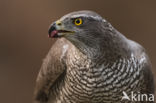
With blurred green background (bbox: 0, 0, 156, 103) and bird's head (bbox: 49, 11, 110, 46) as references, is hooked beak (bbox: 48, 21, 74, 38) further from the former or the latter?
blurred green background (bbox: 0, 0, 156, 103)

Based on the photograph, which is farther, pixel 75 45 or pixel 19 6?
pixel 19 6

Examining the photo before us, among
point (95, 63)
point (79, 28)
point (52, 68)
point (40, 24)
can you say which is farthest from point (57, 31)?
point (40, 24)

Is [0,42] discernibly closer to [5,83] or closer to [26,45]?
[26,45]

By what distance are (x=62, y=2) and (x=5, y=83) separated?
1427 millimetres

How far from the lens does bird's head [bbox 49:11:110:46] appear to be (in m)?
2.39

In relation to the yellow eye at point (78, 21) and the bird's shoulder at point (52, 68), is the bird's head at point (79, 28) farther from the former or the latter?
the bird's shoulder at point (52, 68)

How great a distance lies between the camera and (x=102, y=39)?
2512 mm

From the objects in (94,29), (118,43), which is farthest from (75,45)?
(118,43)

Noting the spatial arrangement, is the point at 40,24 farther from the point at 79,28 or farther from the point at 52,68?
the point at 79,28

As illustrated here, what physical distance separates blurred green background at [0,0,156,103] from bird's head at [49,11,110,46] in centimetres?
192

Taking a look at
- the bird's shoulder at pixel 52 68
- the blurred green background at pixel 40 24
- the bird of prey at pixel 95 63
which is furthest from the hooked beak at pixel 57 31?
the blurred green background at pixel 40 24

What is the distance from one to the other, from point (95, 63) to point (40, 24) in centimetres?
209

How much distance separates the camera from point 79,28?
2.42 metres

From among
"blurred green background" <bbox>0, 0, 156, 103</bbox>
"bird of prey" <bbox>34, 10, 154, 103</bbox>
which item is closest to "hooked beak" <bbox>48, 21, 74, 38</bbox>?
"bird of prey" <bbox>34, 10, 154, 103</bbox>
